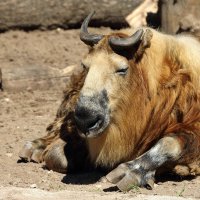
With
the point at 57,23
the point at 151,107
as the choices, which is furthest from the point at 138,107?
the point at 57,23

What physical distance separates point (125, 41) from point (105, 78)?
35 centimetres

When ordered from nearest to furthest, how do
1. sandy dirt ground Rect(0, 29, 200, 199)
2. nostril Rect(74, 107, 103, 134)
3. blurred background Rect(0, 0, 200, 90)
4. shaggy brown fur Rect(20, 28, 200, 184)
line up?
nostril Rect(74, 107, 103, 134) → sandy dirt ground Rect(0, 29, 200, 199) → shaggy brown fur Rect(20, 28, 200, 184) → blurred background Rect(0, 0, 200, 90)

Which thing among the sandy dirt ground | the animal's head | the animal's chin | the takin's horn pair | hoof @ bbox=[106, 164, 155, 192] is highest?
the takin's horn pair

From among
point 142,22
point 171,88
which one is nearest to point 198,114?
point 171,88

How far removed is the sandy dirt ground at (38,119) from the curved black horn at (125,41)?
3.81 feet

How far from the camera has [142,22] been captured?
11859mm

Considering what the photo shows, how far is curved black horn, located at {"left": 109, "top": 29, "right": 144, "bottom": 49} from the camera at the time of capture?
7012 millimetres

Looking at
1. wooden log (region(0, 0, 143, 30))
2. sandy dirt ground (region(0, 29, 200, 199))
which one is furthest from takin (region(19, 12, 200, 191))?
wooden log (region(0, 0, 143, 30))

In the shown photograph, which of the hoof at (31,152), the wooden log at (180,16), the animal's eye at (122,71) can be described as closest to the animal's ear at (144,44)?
the animal's eye at (122,71)

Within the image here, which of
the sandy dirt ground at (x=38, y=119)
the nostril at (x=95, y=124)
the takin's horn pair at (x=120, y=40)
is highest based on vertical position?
the takin's horn pair at (x=120, y=40)

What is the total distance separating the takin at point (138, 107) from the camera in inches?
272

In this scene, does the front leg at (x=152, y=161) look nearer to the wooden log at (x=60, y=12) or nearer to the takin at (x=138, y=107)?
the takin at (x=138, y=107)

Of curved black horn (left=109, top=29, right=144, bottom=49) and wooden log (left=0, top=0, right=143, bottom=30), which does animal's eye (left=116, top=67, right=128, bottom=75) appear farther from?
wooden log (left=0, top=0, right=143, bottom=30)

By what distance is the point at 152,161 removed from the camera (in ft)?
23.0
